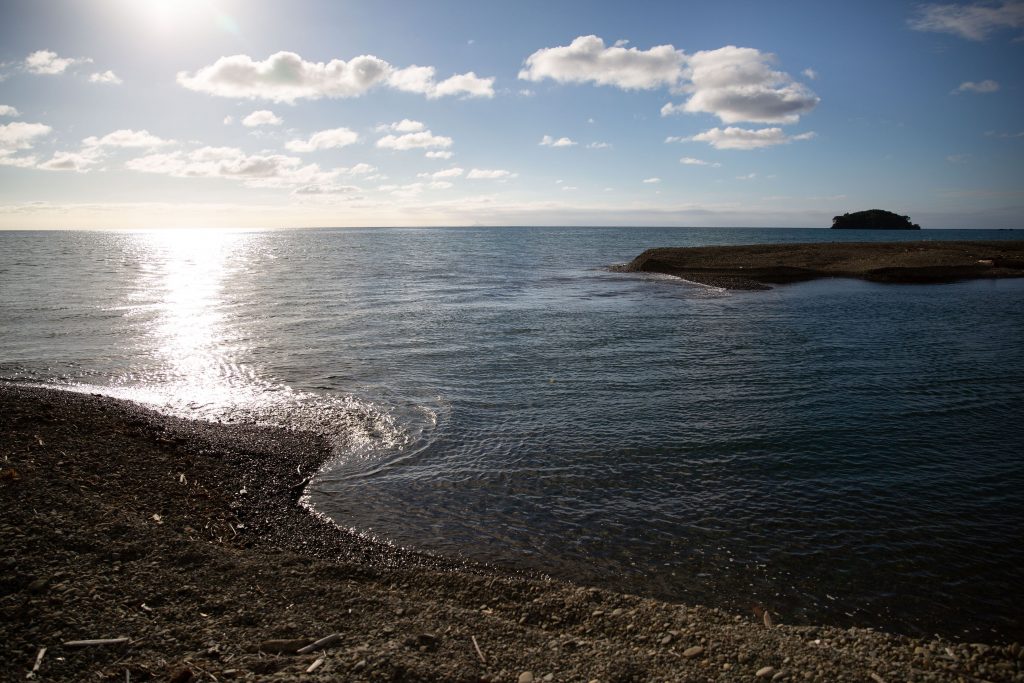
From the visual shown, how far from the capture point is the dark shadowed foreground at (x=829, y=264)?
4772 centimetres

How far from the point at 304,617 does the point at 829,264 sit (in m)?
59.9

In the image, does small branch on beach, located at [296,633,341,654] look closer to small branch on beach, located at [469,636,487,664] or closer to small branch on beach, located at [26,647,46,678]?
small branch on beach, located at [469,636,487,664]

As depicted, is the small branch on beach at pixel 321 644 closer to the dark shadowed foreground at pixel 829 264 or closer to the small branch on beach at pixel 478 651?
the small branch on beach at pixel 478 651

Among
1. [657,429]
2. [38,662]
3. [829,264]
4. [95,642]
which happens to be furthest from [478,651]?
[829,264]

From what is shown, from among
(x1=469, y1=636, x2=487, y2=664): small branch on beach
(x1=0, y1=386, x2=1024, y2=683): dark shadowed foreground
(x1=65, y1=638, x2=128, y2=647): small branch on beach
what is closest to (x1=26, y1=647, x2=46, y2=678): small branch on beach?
(x1=0, y1=386, x2=1024, y2=683): dark shadowed foreground

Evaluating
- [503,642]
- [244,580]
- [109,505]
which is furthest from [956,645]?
[109,505]

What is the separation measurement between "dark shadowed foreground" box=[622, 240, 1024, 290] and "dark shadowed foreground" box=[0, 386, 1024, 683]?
131 feet

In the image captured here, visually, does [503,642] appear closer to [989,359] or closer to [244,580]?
[244,580]

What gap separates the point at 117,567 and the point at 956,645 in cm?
997

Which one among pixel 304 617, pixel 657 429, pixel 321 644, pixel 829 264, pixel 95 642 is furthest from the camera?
pixel 829 264

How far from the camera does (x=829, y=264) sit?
178 ft

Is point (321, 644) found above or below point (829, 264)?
below

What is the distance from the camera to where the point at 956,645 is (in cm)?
634

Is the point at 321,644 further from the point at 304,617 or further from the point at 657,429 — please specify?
the point at 657,429
